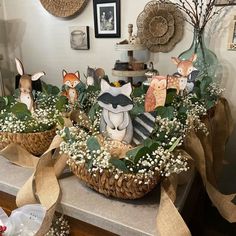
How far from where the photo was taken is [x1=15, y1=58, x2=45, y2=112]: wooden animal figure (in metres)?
0.90

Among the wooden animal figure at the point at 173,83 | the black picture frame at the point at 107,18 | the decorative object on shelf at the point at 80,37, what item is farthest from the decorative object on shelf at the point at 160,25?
the wooden animal figure at the point at 173,83

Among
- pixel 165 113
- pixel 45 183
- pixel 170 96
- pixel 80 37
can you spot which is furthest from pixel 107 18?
pixel 45 183

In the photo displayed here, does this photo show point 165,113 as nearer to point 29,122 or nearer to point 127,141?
point 127,141

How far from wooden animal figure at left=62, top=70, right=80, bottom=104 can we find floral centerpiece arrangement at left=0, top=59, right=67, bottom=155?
47 millimetres

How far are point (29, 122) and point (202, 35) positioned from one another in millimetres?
875

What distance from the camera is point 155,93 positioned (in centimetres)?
73

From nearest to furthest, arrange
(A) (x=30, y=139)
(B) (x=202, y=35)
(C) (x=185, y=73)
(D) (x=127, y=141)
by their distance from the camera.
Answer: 1. (D) (x=127, y=141)
2. (A) (x=30, y=139)
3. (C) (x=185, y=73)
4. (B) (x=202, y=35)

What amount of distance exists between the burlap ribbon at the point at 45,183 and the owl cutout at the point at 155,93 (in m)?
0.27

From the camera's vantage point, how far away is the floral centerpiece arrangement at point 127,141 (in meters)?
0.62

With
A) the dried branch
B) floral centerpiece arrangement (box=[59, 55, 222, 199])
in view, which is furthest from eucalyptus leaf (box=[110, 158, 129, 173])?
the dried branch

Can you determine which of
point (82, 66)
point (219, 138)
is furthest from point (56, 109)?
point (82, 66)

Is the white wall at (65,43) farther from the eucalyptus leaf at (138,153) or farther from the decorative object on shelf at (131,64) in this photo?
the eucalyptus leaf at (138,153)

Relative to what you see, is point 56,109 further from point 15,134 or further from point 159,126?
point 159,126

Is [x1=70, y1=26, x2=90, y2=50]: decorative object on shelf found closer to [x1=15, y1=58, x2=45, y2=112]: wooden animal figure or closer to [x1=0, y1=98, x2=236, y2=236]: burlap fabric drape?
[x1=15, y1=58, x2=45, y2=112]: wooden animal figure
